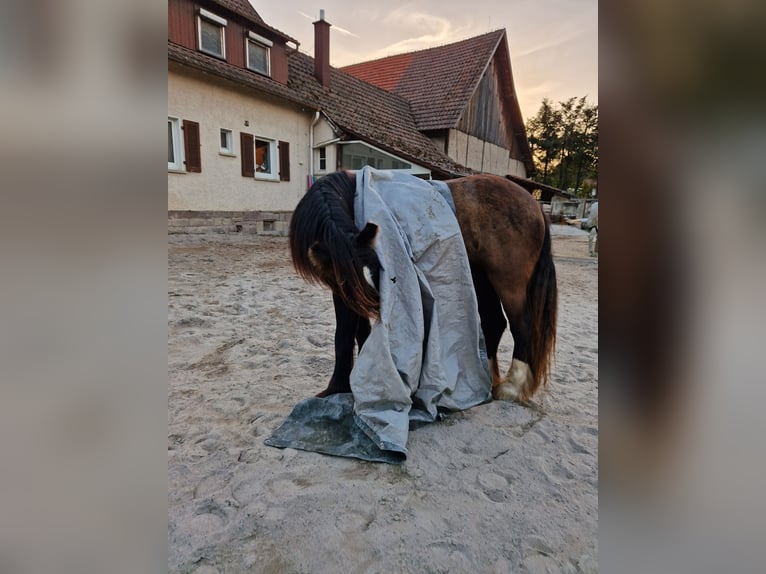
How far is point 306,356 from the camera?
327 centimetres

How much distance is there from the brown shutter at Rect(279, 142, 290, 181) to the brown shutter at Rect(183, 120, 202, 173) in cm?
256

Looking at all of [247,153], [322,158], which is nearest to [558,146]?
[322,158]

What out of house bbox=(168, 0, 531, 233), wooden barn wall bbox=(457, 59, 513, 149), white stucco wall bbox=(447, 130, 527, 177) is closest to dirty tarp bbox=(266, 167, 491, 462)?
house bbox=(168, 0, 531, 233)

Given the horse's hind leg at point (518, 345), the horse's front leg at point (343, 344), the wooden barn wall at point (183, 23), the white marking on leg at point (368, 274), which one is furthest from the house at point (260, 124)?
the horse's hind leg at point (518, 345)

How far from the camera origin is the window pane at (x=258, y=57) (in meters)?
10.9

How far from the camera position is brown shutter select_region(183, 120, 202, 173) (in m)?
9.31

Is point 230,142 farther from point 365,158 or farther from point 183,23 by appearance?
point 365,158

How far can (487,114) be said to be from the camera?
17.7 m
